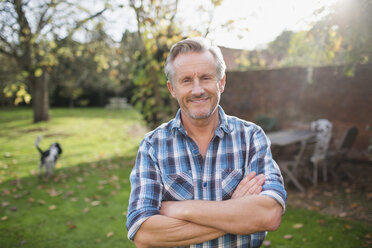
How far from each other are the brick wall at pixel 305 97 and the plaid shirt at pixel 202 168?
6.10 meters

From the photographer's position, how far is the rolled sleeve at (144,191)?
1660 mm

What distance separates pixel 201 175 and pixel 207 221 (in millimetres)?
306

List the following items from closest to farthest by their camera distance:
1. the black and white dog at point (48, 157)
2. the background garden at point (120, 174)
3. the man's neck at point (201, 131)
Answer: the man's neck at point (201, 131) → the background garden at point (120, 174) → the black and white dog at point (48, 157)

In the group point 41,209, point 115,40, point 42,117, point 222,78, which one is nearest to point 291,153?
point 115,40

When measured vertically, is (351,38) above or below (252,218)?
above

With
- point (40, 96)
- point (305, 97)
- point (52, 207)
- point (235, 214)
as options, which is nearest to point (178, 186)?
point (235, 214)

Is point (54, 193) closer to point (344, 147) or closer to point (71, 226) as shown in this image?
point (71, 226)

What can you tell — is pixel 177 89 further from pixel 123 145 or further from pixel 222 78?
pixel 123 145

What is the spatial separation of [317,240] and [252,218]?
291 cm

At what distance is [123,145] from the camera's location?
1062 centimetres

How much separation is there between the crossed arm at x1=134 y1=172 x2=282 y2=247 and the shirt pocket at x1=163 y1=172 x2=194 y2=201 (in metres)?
0.12

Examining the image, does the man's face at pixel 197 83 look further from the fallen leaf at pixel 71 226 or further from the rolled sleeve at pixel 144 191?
the fallen leaf at pixel 71 226

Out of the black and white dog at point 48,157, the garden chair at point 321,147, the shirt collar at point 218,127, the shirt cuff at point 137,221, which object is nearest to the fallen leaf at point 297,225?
the garden chair at point 321,147

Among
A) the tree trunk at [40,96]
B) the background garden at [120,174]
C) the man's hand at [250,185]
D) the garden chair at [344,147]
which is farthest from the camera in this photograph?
the tree trunk at [40,96]
